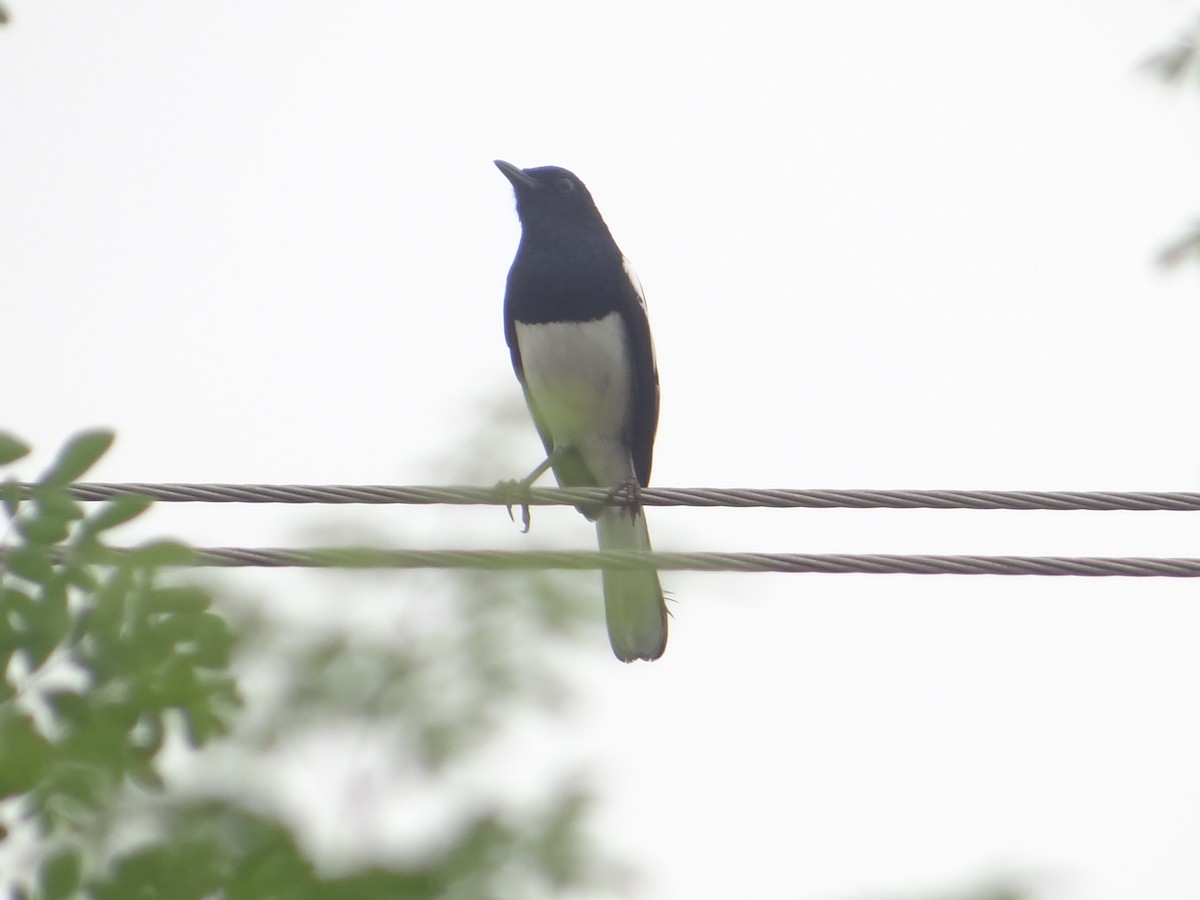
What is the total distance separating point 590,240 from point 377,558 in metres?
4.27

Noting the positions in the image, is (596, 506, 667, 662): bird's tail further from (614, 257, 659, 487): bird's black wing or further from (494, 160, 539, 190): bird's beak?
(494, 160, 539, 190): bird's beak

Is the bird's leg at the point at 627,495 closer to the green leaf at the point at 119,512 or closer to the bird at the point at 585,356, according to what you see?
the bird at the point at 585,356

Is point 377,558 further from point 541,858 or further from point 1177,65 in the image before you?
point 1177,65

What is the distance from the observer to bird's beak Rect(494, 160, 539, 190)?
6.72 m

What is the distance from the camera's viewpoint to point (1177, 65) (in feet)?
15.1

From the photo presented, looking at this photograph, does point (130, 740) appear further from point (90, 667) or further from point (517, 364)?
point (517, 364)

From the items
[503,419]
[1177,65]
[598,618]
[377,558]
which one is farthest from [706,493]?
[1177,65]

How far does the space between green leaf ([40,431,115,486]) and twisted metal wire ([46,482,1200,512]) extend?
1.63 metres

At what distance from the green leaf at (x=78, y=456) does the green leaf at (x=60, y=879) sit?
60 centimetres

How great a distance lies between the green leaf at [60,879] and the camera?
1439mm

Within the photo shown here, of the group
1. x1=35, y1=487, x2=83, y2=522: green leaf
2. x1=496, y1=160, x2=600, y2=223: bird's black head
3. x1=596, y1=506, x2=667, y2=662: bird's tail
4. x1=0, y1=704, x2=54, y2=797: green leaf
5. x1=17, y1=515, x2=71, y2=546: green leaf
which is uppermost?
x1=496, y1=160, x2=600, y2=223: bird's black head

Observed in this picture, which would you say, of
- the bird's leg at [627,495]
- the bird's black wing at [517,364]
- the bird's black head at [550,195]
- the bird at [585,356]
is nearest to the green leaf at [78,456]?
the bird's leg at [627,495]

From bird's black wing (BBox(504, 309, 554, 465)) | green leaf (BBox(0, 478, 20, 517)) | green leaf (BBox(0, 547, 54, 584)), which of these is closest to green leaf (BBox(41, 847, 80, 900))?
green leaf (BBox(0, 547, 54, 584))

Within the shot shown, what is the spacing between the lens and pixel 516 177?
22.2 feet
